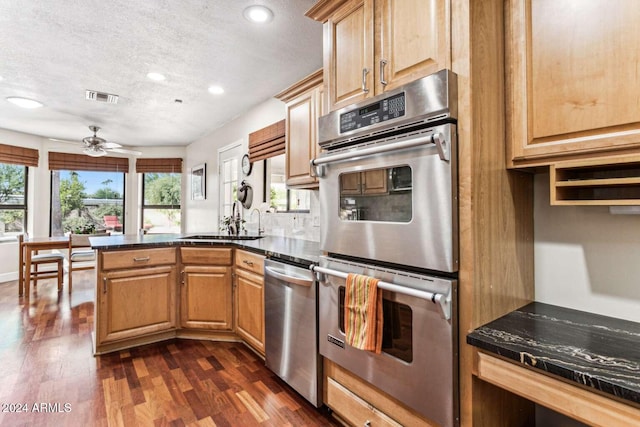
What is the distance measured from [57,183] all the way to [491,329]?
23.4 ft

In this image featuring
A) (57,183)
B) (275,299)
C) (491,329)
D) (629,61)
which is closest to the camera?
(629,61)

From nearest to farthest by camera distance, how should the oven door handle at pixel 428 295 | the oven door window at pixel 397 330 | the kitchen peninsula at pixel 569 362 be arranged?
the kitchen peninsula at pixel 569 362, the oven door handle at pixel 428 295, the oven door window at pixel 397 330

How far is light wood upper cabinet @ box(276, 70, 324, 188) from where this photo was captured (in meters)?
2.30

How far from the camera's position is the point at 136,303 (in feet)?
8.88

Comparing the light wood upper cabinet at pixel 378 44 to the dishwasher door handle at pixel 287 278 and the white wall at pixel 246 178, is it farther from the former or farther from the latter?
the white wall at pixel 246 178

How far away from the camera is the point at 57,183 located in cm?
586

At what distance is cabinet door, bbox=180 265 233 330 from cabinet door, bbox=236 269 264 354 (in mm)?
142

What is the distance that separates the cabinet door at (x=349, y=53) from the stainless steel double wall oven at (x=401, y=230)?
117mm

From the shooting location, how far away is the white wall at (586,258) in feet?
3.96

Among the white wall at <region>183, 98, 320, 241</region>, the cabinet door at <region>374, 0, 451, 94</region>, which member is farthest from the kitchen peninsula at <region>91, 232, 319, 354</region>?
the cabinet door at <region>374, 0, 451, 94</region>

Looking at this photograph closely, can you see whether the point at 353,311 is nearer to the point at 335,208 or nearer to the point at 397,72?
the point at 335,208

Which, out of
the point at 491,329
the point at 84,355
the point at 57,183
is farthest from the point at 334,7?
the point at 57,183

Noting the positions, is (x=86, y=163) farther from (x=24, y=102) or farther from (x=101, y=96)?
(x=101, y=96)

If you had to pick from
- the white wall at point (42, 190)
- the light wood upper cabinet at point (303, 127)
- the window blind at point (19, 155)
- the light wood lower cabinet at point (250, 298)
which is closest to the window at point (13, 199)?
the white wall at point (42, 190)
